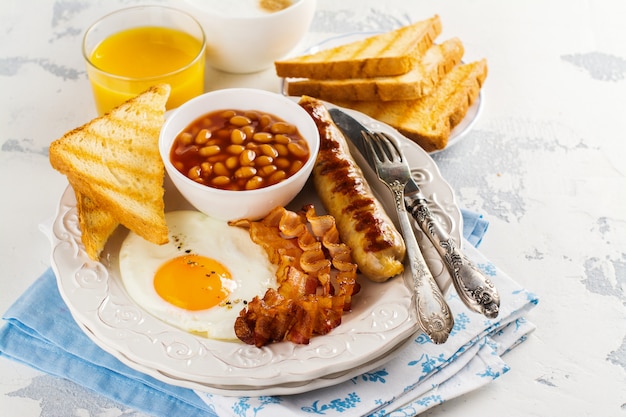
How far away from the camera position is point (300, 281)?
281 cm

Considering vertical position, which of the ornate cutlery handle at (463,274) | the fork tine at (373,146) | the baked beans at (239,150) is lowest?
the baked beans at (239,150)

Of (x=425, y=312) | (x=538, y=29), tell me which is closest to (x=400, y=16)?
(x=538, y=29)

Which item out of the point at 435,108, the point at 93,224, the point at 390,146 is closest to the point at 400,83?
the point at 435,108

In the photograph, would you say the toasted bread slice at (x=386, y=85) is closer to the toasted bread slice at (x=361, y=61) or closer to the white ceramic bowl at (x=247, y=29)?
the toasted bread slice at (x=361, y=61)

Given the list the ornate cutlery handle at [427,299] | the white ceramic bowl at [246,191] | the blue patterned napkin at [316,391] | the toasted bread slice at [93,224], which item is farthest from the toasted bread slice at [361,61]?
the blue patterned napkin at [316,391]

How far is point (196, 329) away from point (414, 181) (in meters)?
1.18

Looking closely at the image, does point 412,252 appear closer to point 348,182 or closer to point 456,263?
point 456,263

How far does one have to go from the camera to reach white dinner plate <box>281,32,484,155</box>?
3.82 meters

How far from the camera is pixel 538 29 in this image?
15.9 feet

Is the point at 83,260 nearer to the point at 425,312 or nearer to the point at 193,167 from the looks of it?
the point at 193,167

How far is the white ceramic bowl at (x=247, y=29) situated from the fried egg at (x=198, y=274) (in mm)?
1269

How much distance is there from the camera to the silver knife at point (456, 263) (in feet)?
8.66

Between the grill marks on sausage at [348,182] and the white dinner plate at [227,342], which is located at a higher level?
the grill marks on sausage at [348,182]

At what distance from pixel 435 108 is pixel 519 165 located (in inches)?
21.3
